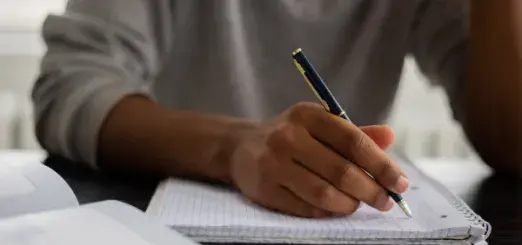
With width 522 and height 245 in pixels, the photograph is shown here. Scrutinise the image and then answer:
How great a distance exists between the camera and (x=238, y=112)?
1127 millimetres

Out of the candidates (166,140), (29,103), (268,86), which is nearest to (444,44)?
(268,86)

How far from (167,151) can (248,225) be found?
0.75 ft

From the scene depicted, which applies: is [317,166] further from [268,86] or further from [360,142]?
[268,86]

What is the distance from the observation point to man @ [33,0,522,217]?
0.62m

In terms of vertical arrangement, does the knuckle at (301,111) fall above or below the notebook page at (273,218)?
above

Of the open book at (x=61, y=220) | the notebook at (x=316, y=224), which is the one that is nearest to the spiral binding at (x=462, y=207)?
the notebook at (x=316, y=224)

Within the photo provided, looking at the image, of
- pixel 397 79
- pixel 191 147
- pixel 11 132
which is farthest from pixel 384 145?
pixel 11 132

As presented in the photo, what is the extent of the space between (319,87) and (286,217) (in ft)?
0.35

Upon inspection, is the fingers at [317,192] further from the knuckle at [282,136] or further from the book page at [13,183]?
the book page at [13,183]

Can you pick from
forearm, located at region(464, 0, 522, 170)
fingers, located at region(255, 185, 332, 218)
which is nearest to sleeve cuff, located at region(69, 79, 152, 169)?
fingers, located at region(255, 185, 332, 218)

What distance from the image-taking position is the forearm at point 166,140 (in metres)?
0.72

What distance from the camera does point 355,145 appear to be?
1.97ft

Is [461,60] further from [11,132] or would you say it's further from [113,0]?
[11,132]

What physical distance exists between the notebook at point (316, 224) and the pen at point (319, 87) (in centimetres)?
1
